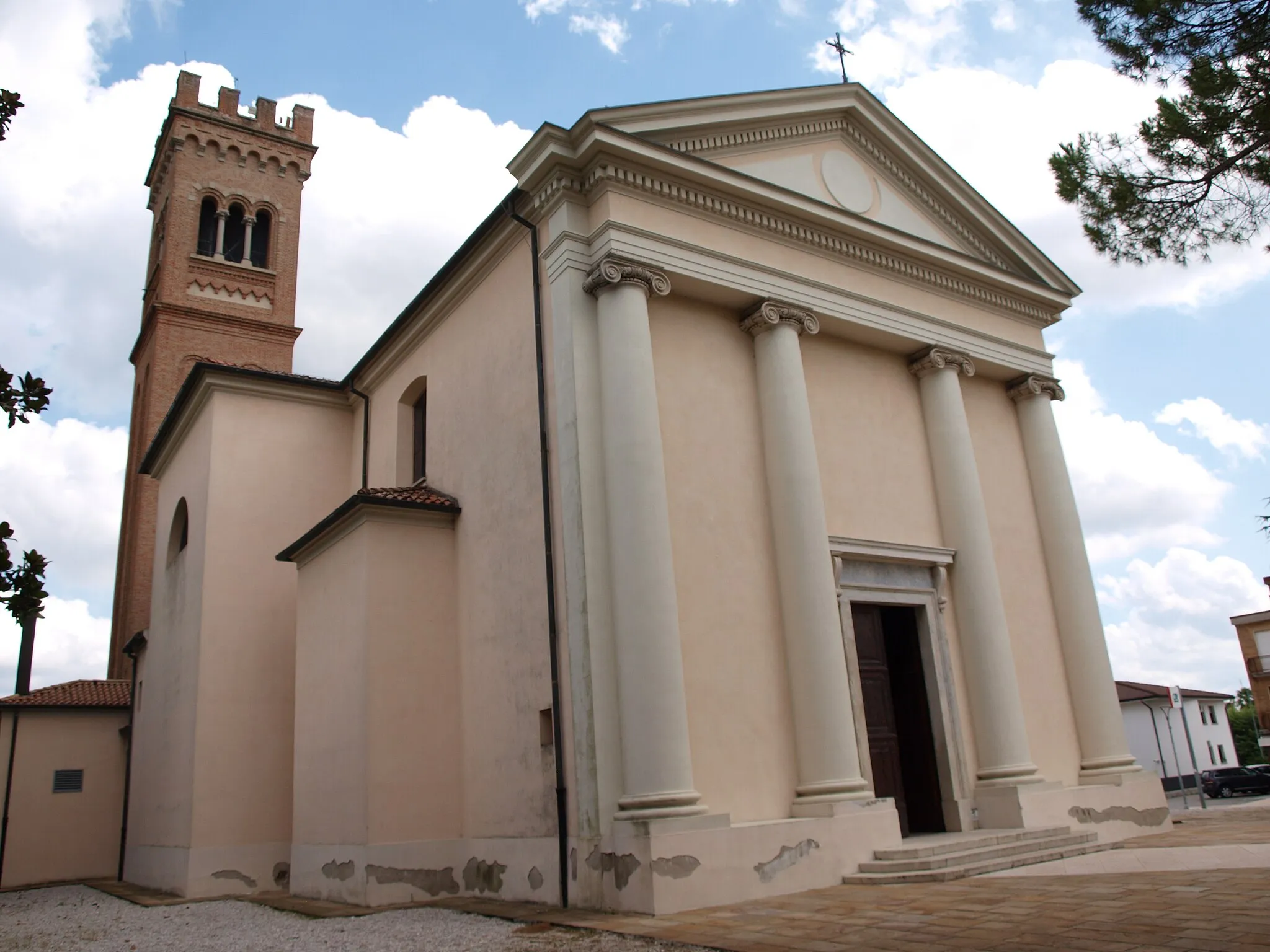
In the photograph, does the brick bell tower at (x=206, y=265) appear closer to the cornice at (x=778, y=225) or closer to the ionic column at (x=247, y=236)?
the ionic column at (x=247, y=236)

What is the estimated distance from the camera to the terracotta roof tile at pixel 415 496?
11867 mm

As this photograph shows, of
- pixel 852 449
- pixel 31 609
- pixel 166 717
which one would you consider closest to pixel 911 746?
pixel 852 449

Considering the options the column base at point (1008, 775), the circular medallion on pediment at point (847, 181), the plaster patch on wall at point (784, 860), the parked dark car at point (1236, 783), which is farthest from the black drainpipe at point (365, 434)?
the parked dark car at point (1236, 783)

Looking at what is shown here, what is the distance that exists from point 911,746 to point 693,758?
4.01 meters

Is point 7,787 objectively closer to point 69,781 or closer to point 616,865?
point 69,781

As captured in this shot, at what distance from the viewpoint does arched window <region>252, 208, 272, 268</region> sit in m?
26.4

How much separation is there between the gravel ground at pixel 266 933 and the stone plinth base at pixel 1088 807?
606 centimetres

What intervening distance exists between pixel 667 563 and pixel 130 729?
1535 cm

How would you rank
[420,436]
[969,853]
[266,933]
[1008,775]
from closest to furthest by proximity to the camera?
1. [266,933]
2. [969,853]
3. [1008,775]
4. [420,436]

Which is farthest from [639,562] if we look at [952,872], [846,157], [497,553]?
[846,157]

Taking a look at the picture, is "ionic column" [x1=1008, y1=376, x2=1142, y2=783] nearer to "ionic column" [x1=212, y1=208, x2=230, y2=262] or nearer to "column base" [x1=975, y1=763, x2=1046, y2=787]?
"column base" [x1=975, y1=763, x2=1046, y2=787]

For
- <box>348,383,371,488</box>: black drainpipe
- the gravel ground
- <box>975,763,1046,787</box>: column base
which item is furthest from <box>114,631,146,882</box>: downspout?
<box>975,763,1046,787</box>: column base

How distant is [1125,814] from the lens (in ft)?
40.2

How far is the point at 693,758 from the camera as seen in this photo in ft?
30.6
